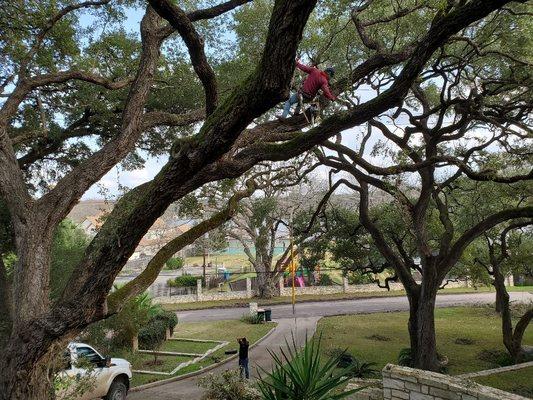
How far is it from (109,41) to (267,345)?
12.2 meters

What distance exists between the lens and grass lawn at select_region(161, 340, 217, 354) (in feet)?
51.3

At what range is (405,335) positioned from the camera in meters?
17.8

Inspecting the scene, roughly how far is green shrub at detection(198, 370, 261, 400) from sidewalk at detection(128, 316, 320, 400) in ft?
1.34

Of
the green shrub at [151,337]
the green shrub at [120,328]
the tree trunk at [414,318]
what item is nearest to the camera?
the tree trunk at [414,318]

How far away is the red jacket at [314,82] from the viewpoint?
254 inches

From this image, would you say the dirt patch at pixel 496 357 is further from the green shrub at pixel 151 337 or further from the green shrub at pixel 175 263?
the green shrub at pixel 175 263

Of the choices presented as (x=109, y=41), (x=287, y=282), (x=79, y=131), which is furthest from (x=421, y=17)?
(x=287, y=282)

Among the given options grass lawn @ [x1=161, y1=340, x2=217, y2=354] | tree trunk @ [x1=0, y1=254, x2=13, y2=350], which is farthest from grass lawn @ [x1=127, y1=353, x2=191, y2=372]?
tree trunk @ [x1=0, y1=254, x2=13, y2=350]

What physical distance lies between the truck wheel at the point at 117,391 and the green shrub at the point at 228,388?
367 centimetres

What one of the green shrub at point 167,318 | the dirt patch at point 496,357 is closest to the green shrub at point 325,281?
the green shrub at point 167,318

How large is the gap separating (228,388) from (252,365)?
7845mm

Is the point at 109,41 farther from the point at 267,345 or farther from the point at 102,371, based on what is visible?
the point at 267,345

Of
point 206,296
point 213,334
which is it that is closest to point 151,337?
point 213,334

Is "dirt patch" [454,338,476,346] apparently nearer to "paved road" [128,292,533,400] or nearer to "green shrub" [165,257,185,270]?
"paved road" [128,292,533,400]
